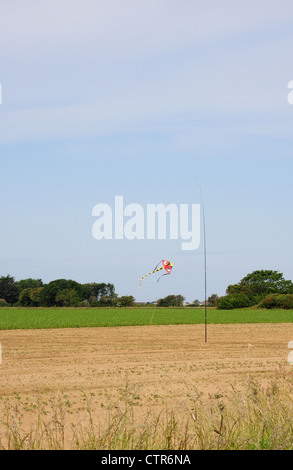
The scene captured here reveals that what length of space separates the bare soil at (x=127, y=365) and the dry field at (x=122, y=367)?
2 centimetres

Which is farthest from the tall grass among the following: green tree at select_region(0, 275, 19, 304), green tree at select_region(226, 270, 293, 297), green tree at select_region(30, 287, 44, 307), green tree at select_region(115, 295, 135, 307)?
green tree at select_region(0, 275, 19, 304)

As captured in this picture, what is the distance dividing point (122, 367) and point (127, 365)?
0.51 m

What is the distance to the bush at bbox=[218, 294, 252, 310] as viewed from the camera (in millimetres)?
89688

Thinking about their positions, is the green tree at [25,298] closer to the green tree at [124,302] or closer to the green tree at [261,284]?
the green tree at [124,302]

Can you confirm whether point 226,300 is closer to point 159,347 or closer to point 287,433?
point 159,347

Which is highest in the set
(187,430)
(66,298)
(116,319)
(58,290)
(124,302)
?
(58,290)

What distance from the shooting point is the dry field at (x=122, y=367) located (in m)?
12.2

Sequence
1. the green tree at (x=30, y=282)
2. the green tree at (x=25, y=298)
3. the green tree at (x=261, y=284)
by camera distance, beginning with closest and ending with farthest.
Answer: the green tree at (x=261, y=284)
the green tree at (x=25, y=298)
the green tree at (x=30, y=282)

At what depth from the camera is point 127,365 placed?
18.1m

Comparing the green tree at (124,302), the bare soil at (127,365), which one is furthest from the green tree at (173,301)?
the bare soil at (127,365)

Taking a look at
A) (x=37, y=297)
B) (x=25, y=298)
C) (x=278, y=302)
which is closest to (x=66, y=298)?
(x=37, y=297)

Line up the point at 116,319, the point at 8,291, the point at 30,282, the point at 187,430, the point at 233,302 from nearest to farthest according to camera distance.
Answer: the point at 187,430, the point at 116,319, the point at 233,302, the point at 8,291, the point at 30,282

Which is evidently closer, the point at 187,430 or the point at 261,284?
the point at 187,430

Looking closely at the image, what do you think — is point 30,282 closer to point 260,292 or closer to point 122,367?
point 260,292
